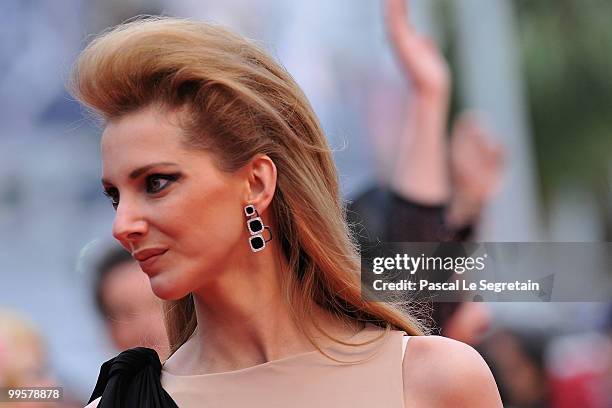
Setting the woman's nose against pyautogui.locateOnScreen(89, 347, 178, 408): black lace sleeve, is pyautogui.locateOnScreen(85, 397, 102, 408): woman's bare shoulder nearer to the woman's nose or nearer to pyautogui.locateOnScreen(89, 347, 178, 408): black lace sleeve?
pyautogui.locateOnScreen(89, 347, 178, 408): black lace sleeve

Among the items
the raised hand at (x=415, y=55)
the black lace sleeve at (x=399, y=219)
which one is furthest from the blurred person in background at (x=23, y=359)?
the raised hand at (x=415, y=55)

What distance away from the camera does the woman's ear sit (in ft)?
6.93

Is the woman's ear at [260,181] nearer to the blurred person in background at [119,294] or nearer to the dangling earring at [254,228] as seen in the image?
the dangling earring at [254,228]

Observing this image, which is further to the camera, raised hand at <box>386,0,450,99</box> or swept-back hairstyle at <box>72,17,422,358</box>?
raised hand at <box>386,0,450,99</box>

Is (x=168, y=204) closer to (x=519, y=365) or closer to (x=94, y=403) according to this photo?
(x=94, y=403)

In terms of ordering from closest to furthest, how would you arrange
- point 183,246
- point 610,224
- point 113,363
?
point 183,246
point 113,363
point 610,224

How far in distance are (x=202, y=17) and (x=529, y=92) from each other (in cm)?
116

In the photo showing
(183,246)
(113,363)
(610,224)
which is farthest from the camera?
(610,224)

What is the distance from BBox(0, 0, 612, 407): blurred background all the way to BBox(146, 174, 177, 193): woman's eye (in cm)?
184

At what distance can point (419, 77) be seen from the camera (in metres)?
3.91

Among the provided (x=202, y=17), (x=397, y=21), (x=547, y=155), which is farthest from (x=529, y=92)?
(x=202, y=17)

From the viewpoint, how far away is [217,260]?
2072 mm

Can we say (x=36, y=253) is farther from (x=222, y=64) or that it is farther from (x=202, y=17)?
(x=222, y=64)

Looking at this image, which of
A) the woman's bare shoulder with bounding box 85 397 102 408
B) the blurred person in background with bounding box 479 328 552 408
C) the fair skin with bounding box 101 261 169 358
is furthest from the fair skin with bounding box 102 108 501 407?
the blurred person in background with bounding box 479 328 552 408
